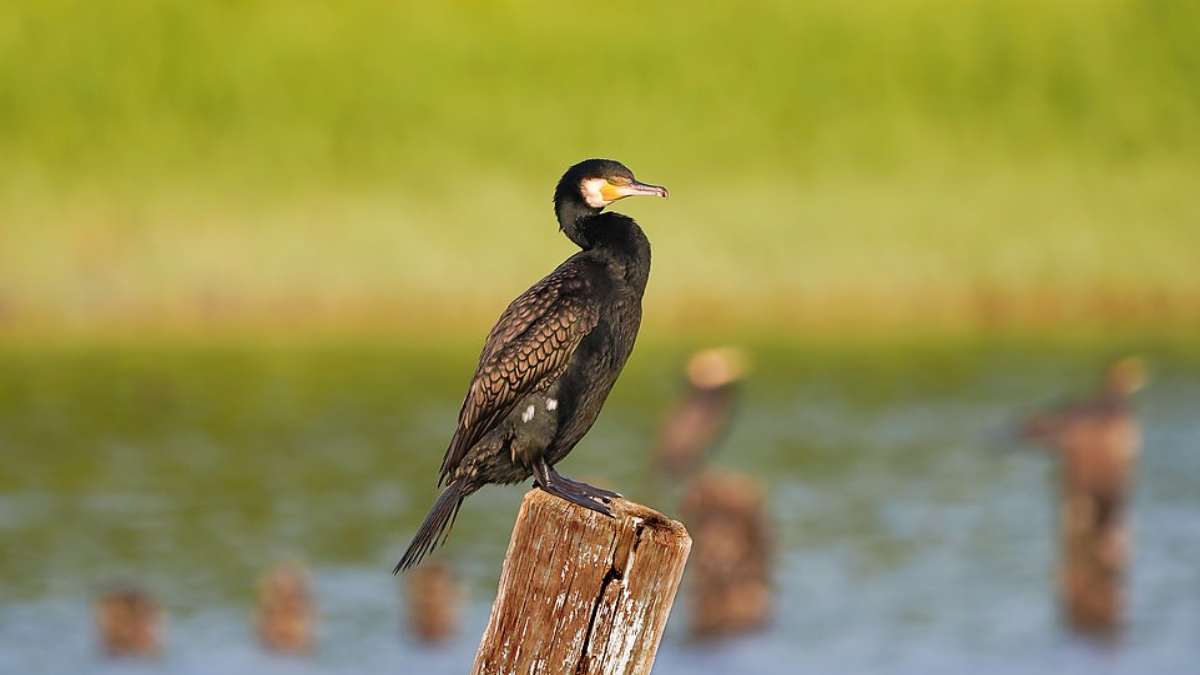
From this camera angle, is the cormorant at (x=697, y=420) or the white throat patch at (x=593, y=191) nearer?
the white throat patch at (x=593, y=191)

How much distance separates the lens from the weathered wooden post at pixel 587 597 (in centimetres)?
511

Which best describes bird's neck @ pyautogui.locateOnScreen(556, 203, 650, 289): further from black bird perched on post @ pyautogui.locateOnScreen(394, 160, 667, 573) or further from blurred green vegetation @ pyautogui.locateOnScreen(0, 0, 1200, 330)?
blurred green vegetation @ pyautogui.locateOnScreen(0, 0, 1200, 330)

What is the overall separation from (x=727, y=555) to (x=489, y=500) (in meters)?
14.0

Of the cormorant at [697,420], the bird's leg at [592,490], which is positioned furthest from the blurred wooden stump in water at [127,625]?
the bird's leg at [592,490]

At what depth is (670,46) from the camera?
7019 centimetres

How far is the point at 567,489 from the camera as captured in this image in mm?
5824

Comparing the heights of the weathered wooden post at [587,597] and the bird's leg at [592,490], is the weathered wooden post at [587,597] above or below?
below

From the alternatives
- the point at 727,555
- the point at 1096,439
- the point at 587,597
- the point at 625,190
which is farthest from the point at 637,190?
the point at 727,555

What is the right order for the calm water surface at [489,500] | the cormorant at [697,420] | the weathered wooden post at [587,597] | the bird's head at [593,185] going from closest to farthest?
the weathered wooden post at [587,597]
the bird's head at [593,185]
the cormorant at [697,420]
the calm water surface at [489,500]

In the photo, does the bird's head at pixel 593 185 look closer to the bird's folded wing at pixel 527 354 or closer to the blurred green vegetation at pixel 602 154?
the bird's folded wing at pixel 527 354

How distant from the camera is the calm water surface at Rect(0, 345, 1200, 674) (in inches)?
847

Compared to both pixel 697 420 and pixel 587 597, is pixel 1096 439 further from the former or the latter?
pixel 587 597

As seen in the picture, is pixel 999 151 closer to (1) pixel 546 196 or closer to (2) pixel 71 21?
(1) pixel 546 196

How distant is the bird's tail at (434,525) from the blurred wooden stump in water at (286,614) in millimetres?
13112
